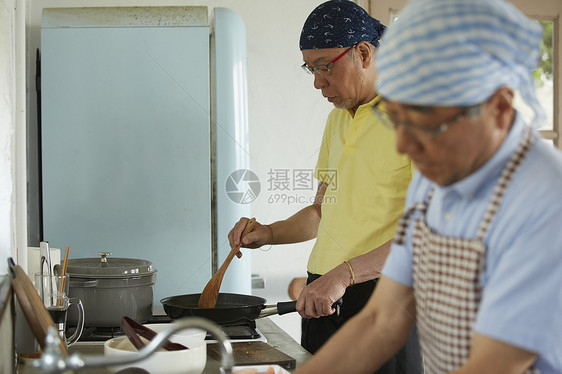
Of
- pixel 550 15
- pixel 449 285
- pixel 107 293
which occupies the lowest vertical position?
pixel 107 293

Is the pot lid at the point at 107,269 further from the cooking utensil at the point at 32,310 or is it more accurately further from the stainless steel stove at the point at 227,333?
the cooking utensil at the point at 32,310

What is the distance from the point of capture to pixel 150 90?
2.21 metres

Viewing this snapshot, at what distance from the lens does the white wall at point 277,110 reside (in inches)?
102

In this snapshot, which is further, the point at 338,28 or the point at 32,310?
the point at 338,28

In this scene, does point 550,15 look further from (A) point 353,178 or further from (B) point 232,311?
(B) point 232,311

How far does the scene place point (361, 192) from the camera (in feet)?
5.90

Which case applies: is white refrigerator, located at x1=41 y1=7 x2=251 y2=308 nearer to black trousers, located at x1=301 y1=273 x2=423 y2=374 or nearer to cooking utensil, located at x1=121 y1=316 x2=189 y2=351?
black trousers, located at x1=301 y1=273 x2=423 y2=374

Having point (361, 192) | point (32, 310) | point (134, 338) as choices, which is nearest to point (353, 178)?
point (361, 192)

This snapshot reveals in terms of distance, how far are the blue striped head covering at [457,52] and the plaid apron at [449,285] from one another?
12 cm

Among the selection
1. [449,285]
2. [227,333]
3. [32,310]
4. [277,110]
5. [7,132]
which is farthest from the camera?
[277,110]

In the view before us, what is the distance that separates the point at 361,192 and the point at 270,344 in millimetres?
489

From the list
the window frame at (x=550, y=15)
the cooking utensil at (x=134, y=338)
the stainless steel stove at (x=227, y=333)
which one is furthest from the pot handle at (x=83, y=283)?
the window frame at (x=550, y=15)

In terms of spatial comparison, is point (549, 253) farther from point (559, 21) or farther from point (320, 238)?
point (559, 21)

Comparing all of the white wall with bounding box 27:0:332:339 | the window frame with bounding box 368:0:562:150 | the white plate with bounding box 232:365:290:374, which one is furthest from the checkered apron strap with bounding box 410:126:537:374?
the window frame with bounding box 368:0:562:150
